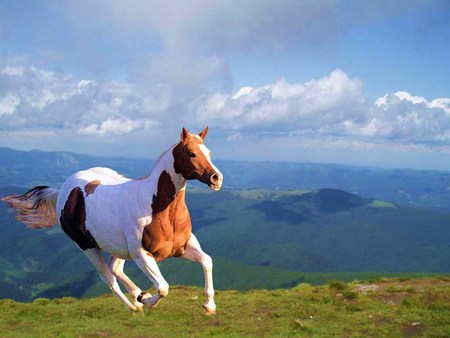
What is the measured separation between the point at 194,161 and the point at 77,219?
4008 mm

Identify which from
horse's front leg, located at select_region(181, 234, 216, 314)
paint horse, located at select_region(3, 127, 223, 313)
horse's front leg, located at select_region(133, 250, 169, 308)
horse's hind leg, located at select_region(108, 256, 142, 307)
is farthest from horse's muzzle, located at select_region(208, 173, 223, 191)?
horse's hind leg, located at select_region(108, 256, 142, 307)

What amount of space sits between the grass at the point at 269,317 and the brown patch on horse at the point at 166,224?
6898 millimetres

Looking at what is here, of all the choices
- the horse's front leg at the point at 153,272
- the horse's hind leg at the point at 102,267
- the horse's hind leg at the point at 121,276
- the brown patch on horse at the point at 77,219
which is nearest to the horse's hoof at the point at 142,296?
the horse's hind leg at the point at 121,276

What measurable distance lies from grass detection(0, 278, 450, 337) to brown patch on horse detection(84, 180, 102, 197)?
5874 mm

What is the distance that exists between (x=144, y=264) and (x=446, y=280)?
936 inches

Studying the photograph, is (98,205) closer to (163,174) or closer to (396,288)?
(163,174)

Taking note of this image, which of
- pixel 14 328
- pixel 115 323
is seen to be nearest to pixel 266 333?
pixel 115 323

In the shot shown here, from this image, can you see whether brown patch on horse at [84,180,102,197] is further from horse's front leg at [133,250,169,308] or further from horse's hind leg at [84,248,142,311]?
horse's front leg at [133,250,169,308]

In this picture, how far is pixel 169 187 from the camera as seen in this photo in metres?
8.55

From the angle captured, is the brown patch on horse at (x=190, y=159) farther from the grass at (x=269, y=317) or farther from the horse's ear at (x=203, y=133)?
the grass at (x=269, y=317)

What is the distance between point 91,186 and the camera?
33.7ft

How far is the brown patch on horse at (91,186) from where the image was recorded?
10086 mm

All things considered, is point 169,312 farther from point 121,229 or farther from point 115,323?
point 121,229

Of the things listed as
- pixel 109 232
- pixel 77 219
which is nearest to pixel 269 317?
pixel 77 219
